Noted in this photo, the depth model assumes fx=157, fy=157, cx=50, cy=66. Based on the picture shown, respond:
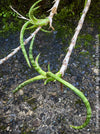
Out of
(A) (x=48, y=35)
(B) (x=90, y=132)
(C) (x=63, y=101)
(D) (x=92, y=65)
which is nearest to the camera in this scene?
(B) (x=90, y=132)

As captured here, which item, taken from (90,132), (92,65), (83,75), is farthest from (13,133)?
(92,65)

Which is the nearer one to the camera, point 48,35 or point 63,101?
point 63,101

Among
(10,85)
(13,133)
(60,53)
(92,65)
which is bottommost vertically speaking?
(13,133)

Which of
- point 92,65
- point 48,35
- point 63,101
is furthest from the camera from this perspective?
point 48,35

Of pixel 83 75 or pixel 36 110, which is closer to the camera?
pixel 36 110

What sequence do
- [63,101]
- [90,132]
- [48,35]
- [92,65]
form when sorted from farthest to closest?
[48,35] < [92,65] < [63,101] < [90,132]

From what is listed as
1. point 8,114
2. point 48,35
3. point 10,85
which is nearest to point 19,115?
point 8,114

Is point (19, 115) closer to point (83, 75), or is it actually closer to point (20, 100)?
point (20, 100)

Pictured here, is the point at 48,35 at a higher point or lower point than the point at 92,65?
higher

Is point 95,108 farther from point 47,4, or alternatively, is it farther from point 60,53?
point 47,4
